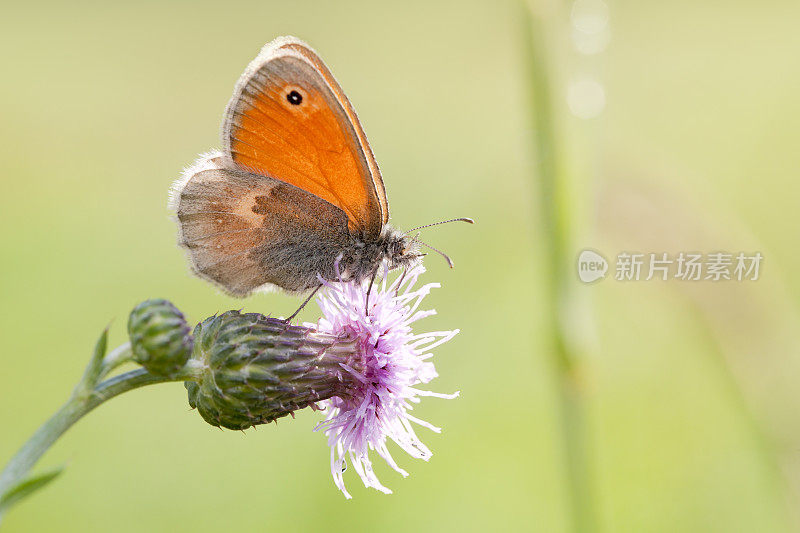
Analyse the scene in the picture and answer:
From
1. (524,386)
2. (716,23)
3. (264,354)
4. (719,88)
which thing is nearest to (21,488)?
(264,354)

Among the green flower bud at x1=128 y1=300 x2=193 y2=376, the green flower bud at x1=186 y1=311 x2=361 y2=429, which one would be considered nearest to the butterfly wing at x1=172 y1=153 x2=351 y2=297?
the green flower bud at x1=186 y1=311 x2=361 y2=429

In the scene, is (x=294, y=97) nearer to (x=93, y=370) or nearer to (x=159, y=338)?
(x=159, y=338)

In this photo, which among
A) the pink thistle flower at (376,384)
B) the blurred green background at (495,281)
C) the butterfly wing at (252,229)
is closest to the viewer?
the pink thistle flower at (376,384)

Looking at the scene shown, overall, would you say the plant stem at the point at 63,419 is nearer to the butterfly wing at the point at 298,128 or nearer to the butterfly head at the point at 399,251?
the butterfly wing at the point at 298,128

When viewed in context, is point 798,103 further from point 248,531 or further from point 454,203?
point 248,531

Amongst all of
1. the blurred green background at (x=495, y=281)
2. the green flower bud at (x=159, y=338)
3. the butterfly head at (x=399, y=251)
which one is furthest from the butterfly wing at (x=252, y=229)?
the blurred green background at (x=495, y=281)

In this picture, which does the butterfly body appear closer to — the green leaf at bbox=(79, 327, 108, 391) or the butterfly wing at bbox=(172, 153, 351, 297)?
the butterfly wing at bbox=(172, 153, 351, 297)
